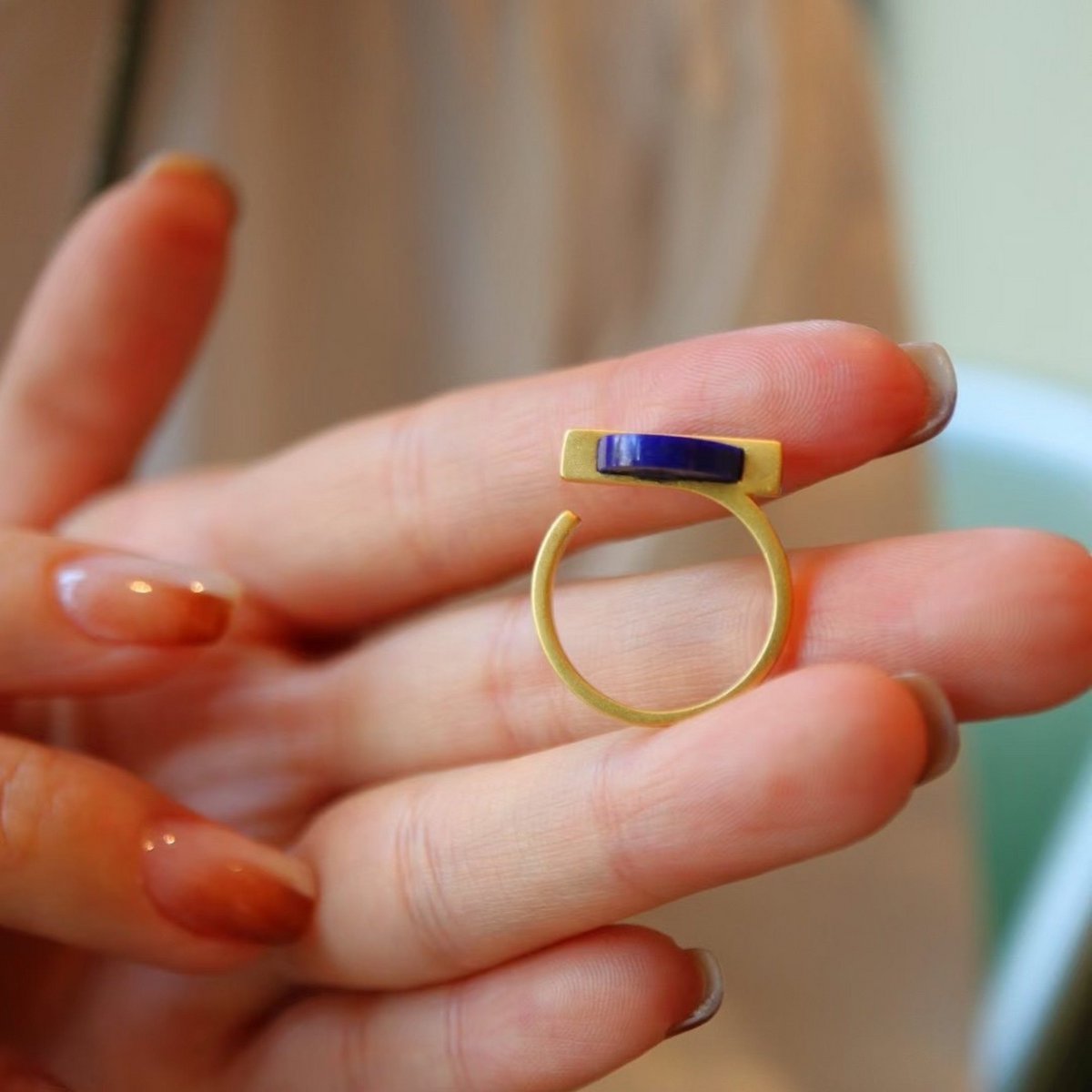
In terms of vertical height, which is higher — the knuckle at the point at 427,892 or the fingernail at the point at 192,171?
the fingernail at the point at 192,171

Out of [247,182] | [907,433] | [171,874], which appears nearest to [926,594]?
[907,433]

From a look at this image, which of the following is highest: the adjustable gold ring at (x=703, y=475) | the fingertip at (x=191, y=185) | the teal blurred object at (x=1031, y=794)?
the fingertip at (x=191, y=185)

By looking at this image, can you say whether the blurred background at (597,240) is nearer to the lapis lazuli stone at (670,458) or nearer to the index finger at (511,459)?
the index finger at (511,459)

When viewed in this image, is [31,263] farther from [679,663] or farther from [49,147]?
[679,663]

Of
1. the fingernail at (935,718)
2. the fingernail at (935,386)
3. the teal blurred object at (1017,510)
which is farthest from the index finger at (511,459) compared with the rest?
the teal blurred object at (1017,510)

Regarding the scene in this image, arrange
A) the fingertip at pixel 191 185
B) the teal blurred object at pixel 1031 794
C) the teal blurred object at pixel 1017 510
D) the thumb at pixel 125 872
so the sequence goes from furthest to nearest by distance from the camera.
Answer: the teal blurred object at pixel 1017 510 < the teal blurred object at pixel 1031 794 < the fingertip at pixel 191 185 < the thumb at pixel 125 872

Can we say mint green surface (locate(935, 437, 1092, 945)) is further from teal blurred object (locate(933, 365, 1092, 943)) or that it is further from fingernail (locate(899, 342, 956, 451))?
fingernail (locate(899, 342, 956, 451))

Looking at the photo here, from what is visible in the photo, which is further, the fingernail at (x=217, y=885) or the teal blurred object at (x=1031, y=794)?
the teal blurred object at (x=1031, y=794)

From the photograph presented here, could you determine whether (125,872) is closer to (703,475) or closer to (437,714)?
(437,714)

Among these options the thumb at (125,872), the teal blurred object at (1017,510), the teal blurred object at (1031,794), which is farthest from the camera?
the teal blurred object at (1017,510)
